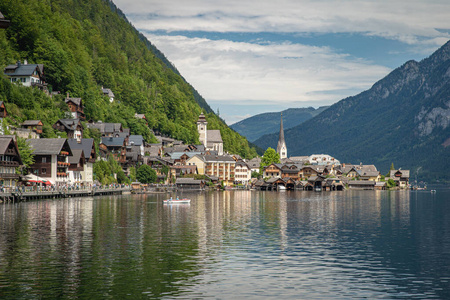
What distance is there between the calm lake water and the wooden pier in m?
26.7

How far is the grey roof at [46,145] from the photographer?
115062 millimetres

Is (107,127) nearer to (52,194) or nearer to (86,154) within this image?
(86,154)

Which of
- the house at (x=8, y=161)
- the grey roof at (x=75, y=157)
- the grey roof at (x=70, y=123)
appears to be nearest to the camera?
the house at (x=8, y=161)

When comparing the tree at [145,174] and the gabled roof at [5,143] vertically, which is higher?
the gabled roof at [5,143]

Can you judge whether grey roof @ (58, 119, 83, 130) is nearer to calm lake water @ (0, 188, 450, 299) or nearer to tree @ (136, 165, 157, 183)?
tree @ (136, 165, 157, 183)

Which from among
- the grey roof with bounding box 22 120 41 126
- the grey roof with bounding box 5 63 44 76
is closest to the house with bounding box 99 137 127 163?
the grey roof with bounding box 5 63 44 76

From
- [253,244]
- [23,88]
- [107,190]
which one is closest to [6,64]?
[23,88]

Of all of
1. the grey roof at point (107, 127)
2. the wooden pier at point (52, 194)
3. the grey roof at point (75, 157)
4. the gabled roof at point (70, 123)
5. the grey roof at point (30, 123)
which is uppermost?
the grey roof at point (107, 127)

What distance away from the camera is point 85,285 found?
31.3 metres

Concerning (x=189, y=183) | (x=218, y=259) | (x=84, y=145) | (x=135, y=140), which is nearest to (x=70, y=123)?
(x=84, y=145)

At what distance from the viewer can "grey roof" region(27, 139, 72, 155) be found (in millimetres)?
115062

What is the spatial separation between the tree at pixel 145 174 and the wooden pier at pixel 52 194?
25.2m

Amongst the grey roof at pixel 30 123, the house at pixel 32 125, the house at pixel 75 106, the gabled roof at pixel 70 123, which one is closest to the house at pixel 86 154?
the gabled roof at pixel 70 123

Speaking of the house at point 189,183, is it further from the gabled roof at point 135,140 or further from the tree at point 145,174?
the tree at point 145,174
